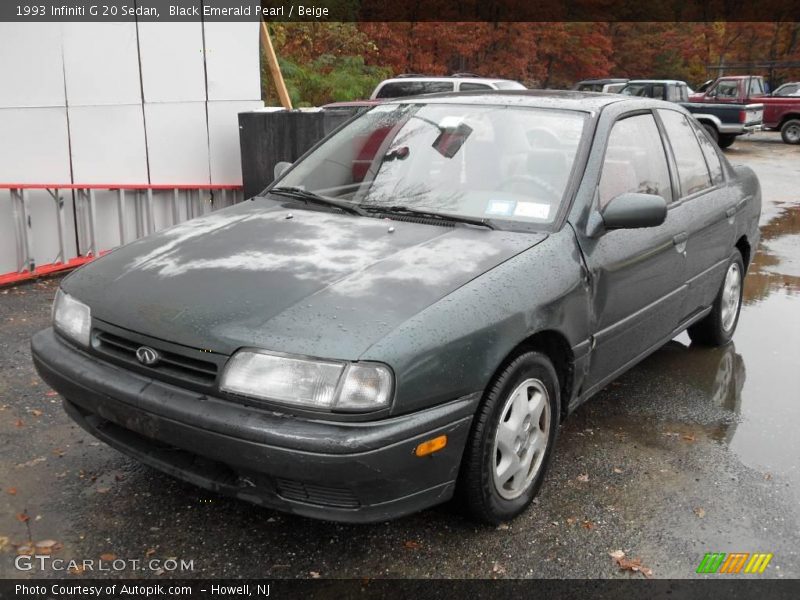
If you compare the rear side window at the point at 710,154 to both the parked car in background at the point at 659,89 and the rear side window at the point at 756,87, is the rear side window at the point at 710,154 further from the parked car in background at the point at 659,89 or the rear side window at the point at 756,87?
the rear side window at the point at 756,87

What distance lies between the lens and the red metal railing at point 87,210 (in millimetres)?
6754

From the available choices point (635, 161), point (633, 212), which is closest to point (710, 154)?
point (635, 161)

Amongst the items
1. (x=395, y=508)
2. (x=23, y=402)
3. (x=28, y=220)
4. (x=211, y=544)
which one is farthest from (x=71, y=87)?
(x=395, y=508)

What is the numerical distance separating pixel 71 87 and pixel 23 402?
157 inches

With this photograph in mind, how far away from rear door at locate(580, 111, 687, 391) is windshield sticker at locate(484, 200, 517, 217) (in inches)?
14.0

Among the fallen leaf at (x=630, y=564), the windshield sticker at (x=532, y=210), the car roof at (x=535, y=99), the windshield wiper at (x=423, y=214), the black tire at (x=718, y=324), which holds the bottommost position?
the fallen leaf at (x=630, y=564)

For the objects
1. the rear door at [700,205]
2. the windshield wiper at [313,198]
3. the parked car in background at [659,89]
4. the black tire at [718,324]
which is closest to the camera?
the windshield wiper at [313,198]

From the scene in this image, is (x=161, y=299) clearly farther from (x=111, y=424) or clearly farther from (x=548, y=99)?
(x=548, y=99)

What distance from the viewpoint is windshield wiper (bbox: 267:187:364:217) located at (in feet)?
12.2

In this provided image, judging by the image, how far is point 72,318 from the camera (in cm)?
314

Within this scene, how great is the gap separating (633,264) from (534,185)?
2.16ft

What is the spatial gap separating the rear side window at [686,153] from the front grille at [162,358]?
305 cm

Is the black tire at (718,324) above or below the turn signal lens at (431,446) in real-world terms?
below

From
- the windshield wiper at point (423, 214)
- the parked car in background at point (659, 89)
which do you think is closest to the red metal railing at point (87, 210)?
the windshield wiper at point (423, 214)
